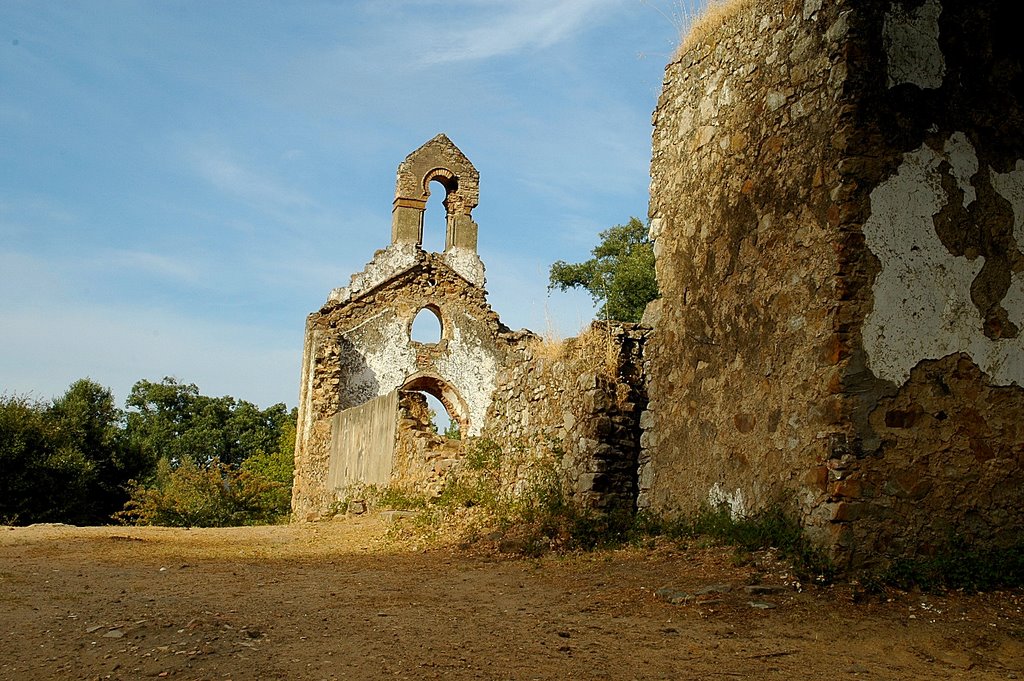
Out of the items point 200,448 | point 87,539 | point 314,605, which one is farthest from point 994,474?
point 200,448

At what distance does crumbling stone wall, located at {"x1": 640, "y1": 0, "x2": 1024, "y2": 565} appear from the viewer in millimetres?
5738

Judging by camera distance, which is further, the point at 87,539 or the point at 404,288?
the point at 404,288

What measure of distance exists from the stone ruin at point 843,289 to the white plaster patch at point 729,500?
15 millimetres

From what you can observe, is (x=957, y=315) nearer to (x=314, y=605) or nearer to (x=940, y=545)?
(x=940, y=545)

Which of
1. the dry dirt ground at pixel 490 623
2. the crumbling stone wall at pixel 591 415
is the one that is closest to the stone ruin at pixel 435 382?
the crumbling stone wall at pixel 591 415

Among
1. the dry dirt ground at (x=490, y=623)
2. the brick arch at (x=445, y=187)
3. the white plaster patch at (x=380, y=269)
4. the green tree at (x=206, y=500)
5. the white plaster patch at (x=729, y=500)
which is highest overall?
the brick arch at (x=445, y=187)

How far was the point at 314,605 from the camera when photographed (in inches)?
211

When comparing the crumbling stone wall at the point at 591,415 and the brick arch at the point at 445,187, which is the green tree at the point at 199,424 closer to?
the brick arch at the point at 445,187

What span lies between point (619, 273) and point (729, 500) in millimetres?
24240

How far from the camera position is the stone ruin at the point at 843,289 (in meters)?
5.77

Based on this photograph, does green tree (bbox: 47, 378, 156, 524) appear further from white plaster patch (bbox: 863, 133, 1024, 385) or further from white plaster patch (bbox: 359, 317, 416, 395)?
white plaster patch (bbox: 863, 133, 1024, 385)

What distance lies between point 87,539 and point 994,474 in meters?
7.92

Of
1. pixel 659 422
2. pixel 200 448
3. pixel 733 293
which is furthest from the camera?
pixel 200 448

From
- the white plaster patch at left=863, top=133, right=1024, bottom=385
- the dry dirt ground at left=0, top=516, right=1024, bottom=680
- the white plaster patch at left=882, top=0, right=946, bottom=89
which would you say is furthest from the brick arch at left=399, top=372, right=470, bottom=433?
the white plaster patch at left=882, top=0, right=946, bottom=89
